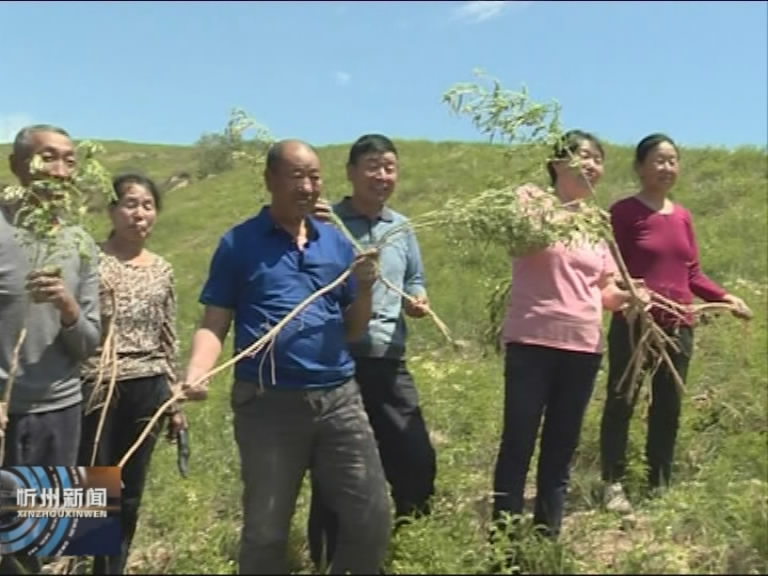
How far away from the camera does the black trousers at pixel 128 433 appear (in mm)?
3885

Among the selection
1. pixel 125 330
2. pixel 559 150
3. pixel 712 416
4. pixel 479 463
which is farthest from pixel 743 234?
pixel 125 330

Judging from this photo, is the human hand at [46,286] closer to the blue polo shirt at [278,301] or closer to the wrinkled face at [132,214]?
the blue polo shirt at [278,301]

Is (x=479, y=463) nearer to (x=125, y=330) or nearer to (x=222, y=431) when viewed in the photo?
(x=222, y=431)

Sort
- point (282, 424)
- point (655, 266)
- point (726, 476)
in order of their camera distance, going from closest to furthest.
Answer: point (282, 424)
point (655, 266)
point (726, 476)

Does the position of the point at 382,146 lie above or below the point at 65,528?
above

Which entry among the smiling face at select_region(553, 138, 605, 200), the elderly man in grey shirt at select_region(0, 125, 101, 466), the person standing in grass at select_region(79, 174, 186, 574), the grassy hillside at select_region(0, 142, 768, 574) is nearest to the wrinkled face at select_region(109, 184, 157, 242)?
the person standing in grass at select_region(79, 174, 186, 574)

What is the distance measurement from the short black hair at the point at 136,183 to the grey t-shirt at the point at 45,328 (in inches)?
25.8

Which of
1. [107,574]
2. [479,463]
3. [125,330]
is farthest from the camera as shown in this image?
[479,463]

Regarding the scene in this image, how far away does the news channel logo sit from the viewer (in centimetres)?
321

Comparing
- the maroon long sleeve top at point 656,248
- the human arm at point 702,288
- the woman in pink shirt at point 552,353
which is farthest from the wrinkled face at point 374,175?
the human arm at point 702,288

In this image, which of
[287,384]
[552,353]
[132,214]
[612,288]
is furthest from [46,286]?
[612,288]

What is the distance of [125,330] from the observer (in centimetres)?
390

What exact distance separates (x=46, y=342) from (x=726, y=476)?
11.1ft

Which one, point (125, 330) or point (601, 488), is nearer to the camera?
point (125, 330)
